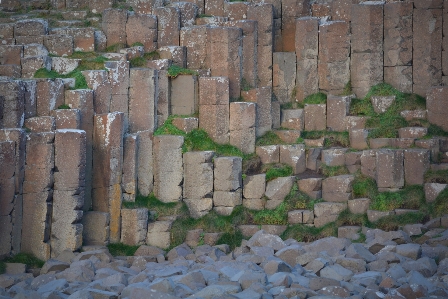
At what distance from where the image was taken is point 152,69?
79.0 feet

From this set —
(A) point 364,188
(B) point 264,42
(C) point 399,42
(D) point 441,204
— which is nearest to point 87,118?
(B) point 264,42

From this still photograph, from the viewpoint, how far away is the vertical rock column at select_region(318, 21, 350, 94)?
25516mm

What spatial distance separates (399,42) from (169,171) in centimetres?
734

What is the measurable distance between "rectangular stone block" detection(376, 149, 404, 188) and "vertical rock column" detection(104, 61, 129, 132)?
22.0 ft

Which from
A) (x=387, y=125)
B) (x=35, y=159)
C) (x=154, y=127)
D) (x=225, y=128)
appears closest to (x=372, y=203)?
(x=387, y=125)

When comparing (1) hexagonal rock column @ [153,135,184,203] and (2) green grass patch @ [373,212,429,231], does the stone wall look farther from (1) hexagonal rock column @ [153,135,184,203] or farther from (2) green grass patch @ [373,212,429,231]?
(2) green grass patch @ [373,212,429,231]

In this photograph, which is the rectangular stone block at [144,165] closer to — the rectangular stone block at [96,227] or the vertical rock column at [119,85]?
the vertical rock column at [119,85]

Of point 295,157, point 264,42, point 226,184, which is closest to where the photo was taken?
point 226,184

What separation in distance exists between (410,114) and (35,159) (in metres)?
10.0

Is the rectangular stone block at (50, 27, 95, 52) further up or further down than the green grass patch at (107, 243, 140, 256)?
further up

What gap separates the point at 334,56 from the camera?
2562 centimetres

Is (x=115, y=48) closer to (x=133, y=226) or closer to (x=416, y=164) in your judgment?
(x=133, y=226)

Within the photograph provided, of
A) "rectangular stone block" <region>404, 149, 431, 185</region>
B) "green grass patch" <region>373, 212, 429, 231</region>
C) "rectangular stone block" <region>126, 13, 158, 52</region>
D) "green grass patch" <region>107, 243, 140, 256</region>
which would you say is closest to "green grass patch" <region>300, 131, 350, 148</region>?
"rectangular stone block" <region>404, 149, 431, 185</region>

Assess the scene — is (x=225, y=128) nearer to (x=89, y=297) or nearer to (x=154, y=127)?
(x=154, y=127)
